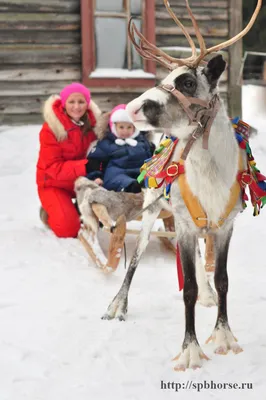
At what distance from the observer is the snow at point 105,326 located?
2789 millimetres

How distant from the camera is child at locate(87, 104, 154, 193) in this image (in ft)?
17.1

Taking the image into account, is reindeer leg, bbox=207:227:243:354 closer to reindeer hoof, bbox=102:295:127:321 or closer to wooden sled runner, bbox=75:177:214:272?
reindeer hoof, bbox=102:295:127:321

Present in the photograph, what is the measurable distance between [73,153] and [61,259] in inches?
46.3

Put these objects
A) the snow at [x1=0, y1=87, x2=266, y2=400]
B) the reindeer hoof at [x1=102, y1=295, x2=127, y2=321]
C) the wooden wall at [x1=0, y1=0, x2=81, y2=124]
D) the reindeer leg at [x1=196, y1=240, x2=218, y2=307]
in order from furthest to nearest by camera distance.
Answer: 1. the wooden wall at [x1=0, y1=0, x2=81, y2=124]
2. the reindeer leg at [x1=196, y1=240, x2=218, y2=307]
3. the reindeer hoof at [x1=102, y1=295, x2=127, y2=321]
4. the snow at [x1=0, y1=87, x2=266, y2=400]

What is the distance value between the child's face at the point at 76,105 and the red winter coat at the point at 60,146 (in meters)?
0.07

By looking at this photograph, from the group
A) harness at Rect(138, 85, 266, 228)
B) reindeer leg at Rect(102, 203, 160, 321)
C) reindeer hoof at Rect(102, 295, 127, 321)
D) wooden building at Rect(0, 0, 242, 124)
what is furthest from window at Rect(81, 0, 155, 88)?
reindeer hoof at Rect(102, 295, 127, 321)

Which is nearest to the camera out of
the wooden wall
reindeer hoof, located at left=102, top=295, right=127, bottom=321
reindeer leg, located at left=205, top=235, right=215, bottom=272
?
reindeer hoof, located at left=102, top=295, right=127, bottom=321

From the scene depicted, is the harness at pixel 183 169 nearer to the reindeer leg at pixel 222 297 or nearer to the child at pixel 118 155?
the reindeer leg at pixel 222 297

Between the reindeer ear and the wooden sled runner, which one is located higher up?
the reindeer ear

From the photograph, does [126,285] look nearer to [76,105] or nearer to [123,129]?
[123,129]

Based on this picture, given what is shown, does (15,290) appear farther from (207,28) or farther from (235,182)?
(207,28)

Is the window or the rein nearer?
the rein

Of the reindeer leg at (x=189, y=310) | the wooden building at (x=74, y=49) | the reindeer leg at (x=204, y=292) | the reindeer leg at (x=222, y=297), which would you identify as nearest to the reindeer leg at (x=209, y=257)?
the reindeer leg at (x=204, y=292)

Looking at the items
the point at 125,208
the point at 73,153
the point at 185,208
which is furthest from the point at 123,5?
the point at 185,208
